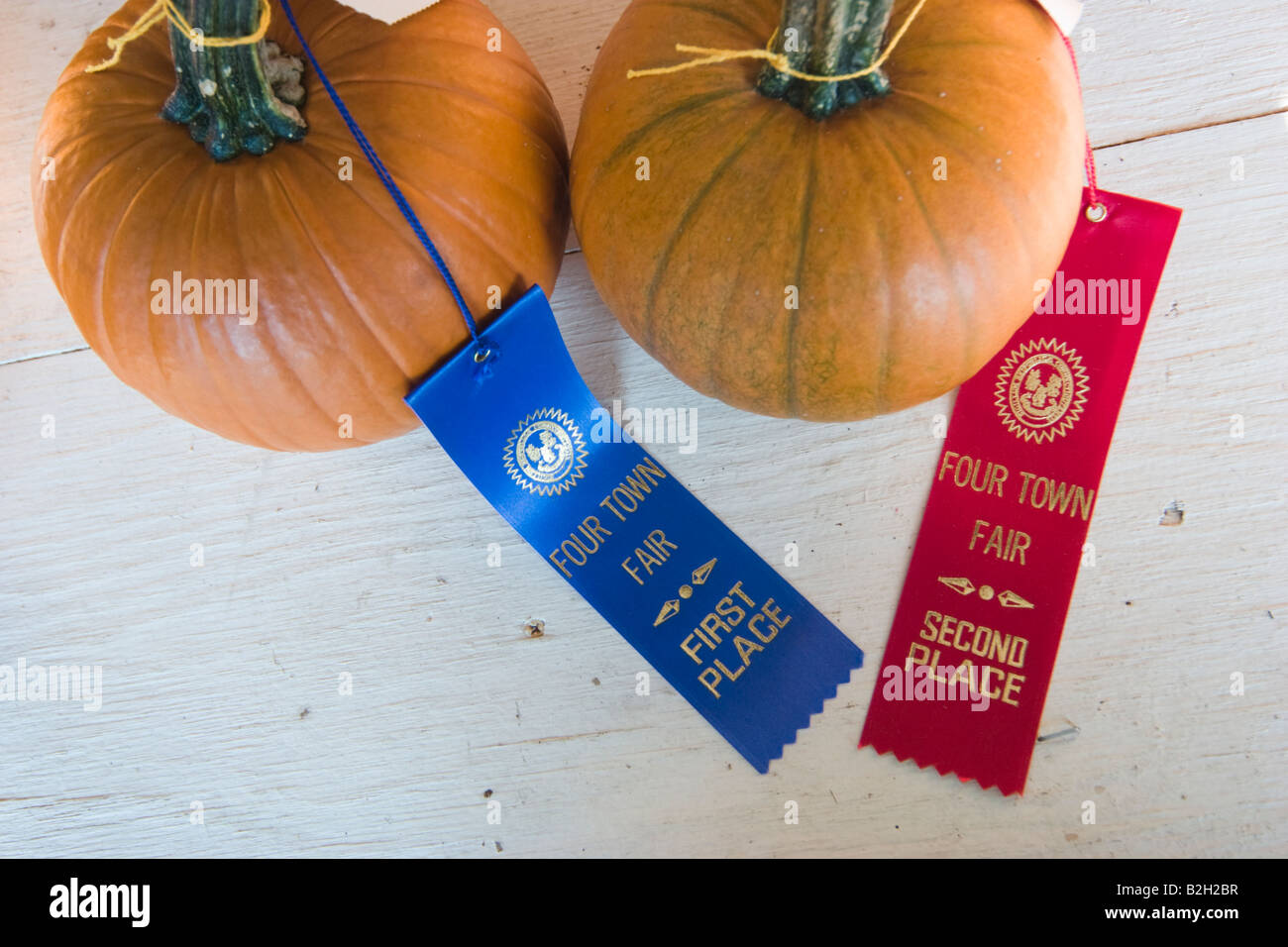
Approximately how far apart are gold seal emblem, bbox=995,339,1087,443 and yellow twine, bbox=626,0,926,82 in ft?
1.11

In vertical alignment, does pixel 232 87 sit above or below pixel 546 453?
above

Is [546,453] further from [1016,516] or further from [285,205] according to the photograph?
[1016,516]

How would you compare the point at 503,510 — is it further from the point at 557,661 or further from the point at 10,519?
the point at 10,519

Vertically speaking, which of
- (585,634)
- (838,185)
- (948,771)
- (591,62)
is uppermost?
(591,62)

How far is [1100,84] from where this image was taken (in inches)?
33.8

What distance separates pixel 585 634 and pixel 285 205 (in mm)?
Result: 447

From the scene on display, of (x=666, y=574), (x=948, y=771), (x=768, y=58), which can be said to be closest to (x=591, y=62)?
(x=768, y=58)

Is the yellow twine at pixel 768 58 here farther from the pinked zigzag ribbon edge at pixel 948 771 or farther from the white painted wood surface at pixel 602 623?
the pinked zigzag ribbon edge at pixel 948 771

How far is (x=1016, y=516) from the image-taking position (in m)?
0.80

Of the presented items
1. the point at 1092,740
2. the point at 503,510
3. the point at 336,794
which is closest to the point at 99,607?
the point at 336,794

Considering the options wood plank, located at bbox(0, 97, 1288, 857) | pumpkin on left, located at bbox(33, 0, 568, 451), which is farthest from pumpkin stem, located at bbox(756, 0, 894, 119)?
wood plank, located at bbox(0, 97, 1288, 857)

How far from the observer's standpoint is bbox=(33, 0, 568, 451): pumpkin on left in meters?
0.62

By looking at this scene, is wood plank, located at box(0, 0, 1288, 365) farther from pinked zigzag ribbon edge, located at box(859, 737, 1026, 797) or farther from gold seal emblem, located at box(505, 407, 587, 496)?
pinked zigzag ribbon edge, located at box(859, 737, 1026, 797)

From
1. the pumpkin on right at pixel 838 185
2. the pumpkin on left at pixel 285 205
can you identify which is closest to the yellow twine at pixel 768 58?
the pumpkin on right at pixel 838 185
